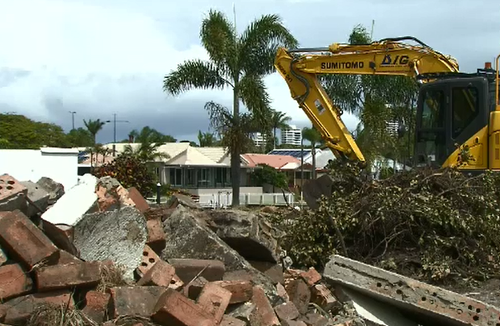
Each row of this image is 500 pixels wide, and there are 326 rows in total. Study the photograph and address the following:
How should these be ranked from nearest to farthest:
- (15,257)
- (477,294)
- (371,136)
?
(15,257)
(477,294)
(371,136)

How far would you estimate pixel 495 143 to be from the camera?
38.0 ft

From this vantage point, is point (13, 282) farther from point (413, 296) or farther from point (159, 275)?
point (413, 296)

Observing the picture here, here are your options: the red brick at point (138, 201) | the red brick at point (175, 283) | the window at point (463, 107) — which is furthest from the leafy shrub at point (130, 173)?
the red brick at point (175, 283)

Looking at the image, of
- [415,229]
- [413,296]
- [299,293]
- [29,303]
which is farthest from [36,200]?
[415,229]

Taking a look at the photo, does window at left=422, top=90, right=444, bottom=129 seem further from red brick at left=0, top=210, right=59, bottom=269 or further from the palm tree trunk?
the palm tree trunk

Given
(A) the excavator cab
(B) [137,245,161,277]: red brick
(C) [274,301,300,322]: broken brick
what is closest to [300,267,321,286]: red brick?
(C) [274,301,300,322]: broken brick

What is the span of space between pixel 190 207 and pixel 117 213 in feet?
8.34

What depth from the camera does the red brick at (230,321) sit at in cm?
578

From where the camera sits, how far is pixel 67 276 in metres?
5.77

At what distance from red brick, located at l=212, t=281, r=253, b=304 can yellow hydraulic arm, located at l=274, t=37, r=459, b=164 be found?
784 centimetres

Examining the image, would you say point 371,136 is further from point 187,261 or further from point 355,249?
point 187,261

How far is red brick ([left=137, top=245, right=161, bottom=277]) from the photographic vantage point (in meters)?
6.57

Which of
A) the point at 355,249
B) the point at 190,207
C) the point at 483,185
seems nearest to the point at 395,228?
the point at 355,249

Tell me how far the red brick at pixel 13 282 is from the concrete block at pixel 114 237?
0.77 meters
